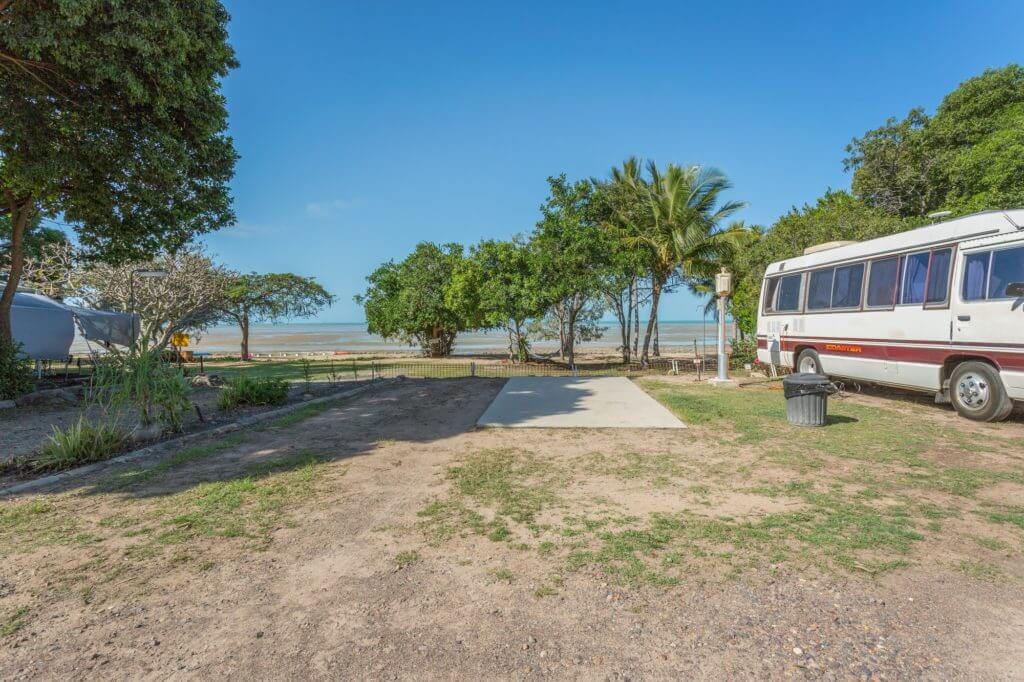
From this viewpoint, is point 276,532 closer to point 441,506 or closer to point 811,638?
point 441,506

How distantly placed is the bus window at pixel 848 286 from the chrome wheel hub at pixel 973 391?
2558 mm

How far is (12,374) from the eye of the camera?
1077 centimetres

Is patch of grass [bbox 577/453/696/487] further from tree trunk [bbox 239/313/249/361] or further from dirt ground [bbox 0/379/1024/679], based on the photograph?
tree trunk [bbox 239/313/249/361]

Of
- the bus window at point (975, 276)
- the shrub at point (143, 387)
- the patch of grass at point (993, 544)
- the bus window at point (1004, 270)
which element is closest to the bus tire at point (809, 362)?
the bus window at point (975, 276)

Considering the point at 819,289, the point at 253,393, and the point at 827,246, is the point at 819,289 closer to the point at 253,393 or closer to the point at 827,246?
the point at 827,246

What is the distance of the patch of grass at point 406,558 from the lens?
3.51 m

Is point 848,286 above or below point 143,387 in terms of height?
above

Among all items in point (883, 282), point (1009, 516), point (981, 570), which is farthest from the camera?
point (883, 282)

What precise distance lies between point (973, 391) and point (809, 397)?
2817 mm

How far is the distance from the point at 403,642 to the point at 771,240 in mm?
21908

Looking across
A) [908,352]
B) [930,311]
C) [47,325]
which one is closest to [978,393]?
[908,352]

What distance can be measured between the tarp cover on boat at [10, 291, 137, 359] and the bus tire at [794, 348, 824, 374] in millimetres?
18379

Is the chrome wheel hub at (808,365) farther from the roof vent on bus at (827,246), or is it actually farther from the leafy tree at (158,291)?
the leafy tree at (158,291)

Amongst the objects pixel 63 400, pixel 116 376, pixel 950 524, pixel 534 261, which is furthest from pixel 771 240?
pixel 63 400
